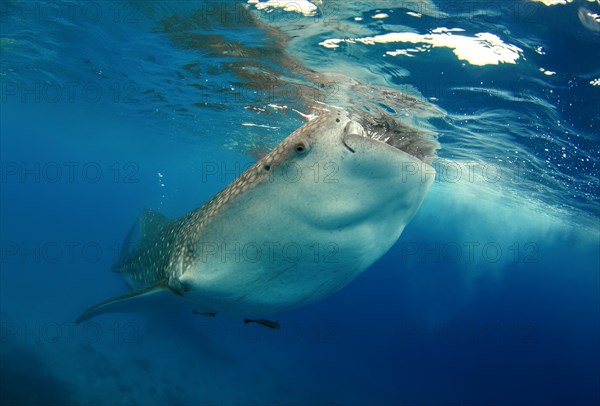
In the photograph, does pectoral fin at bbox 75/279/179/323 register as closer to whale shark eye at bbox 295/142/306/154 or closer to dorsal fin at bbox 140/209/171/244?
dorsal fin at bbox 140/209/171/244

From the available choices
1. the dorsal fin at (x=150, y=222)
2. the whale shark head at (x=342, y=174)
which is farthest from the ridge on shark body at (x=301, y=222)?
the dorsal fin at (x=150, y=222)

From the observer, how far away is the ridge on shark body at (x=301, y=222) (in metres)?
2.13

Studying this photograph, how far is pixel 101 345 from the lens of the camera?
1602cm

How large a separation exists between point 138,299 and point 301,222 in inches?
82.9

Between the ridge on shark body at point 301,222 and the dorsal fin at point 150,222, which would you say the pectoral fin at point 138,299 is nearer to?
the ridge on shark body at point 301,222

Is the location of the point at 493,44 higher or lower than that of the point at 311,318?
higher

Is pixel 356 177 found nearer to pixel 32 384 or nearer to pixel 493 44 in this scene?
pixel 493 44

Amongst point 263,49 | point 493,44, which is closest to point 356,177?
point 493,44

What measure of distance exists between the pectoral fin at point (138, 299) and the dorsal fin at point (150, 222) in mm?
1570

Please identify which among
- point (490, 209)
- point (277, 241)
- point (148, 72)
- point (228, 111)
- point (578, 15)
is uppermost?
point (578, 15)

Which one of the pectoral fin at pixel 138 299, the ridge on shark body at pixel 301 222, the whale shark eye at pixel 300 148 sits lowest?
the pectoral fin at pixel 138 299

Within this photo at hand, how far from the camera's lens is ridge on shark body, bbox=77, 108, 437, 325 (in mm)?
2135

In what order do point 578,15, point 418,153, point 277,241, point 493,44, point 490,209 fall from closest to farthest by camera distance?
point 277,241 → point 418,153 → point 578,15 → point 493,44 → point 490,209

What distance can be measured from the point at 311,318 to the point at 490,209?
2054cm
